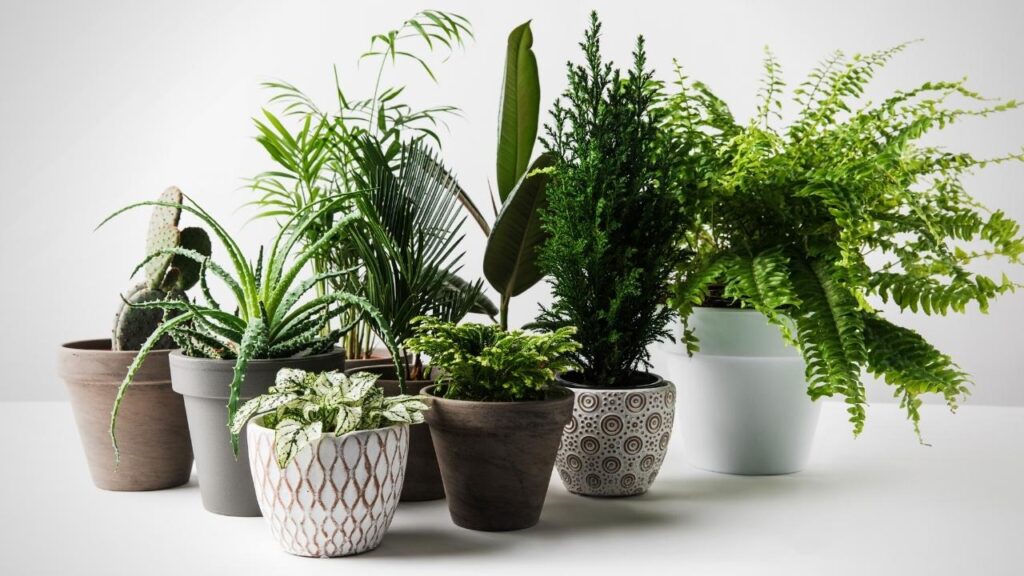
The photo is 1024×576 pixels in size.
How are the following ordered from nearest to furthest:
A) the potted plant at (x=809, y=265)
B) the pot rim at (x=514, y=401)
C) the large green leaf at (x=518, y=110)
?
the pot rim at (x=514, y=401)
the potted plant at (x=809, y=265)
the large green leaf at (x=518, y=110)

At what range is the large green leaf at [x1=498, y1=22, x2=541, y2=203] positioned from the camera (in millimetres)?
2740

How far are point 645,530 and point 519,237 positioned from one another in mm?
842

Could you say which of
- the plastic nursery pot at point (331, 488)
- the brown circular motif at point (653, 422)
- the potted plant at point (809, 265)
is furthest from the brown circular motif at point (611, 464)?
the plastic nursery pot at point (331, 488)

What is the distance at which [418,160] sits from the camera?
8.33ft

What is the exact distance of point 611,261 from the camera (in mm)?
2426

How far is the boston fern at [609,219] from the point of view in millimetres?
2352

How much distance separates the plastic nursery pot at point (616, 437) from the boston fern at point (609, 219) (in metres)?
0.10

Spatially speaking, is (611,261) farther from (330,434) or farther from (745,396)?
(330,434)

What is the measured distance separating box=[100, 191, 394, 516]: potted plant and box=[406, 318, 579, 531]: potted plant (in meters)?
0.17

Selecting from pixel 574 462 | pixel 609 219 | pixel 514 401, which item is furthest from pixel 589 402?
pixel 609 219

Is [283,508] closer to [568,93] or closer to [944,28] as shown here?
[568,93]

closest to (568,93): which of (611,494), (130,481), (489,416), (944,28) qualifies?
(489,416)

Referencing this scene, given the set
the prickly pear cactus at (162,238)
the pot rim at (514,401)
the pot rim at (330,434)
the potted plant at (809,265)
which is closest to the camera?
the pot rim at (330,434)

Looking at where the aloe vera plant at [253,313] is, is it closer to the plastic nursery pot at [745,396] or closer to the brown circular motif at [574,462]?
the brown circular motif at [574,462]
